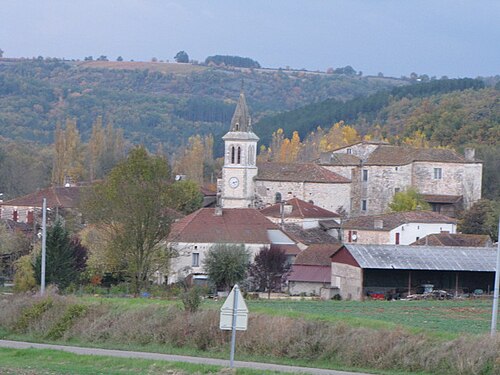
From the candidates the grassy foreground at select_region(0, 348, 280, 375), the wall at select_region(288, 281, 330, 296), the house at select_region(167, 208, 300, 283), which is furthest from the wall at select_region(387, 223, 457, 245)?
the grassy foreground at select_region(0, 348, 280, 375)

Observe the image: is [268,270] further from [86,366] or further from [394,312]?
[86,366]

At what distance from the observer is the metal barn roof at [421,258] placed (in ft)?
161

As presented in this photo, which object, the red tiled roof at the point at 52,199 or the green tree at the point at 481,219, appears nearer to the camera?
the green tree at the point at 481,219

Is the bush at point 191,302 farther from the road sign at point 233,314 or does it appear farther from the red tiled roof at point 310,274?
the red tiled roof at point 310,274

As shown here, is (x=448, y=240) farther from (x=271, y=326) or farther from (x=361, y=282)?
(x=271, y=326)

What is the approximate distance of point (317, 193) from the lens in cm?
7325

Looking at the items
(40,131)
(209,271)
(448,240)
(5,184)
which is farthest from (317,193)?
(40,131)

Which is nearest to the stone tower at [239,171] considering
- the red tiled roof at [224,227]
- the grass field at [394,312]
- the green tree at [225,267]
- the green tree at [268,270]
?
the red tiled roof at [224,227]

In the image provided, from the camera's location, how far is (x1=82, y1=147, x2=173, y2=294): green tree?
151ft

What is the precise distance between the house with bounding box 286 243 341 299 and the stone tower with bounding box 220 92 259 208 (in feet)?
53.1

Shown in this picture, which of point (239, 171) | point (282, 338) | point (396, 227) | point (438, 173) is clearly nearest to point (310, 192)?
point (239, 171)

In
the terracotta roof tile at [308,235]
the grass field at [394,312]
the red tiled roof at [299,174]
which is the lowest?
the grass field at [394,312]

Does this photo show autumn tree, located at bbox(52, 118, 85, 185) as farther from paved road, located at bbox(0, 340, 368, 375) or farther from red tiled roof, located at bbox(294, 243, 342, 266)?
paved road, located at bbox(0, 340, 368, 375)

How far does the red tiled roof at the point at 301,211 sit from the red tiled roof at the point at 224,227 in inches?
172
